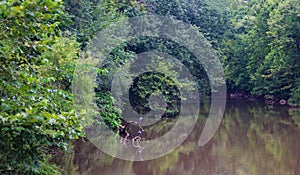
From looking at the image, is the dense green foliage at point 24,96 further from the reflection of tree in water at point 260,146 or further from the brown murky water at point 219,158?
the reflection of tree in water at point 260,146

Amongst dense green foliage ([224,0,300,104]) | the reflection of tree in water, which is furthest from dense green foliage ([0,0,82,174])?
dense green foliage ([224,0,300,104])

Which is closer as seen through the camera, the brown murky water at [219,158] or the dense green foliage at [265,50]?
the brown murky water at [219,158]

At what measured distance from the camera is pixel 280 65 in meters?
26.1

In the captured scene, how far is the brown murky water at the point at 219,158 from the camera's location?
1029 centimetres

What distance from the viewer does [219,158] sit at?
38.0ft

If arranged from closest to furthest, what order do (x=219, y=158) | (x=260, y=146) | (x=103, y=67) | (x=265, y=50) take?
(x=219, y=158) < (x=260, y=146) < (x=103, y=67) < (x=265, y=50)

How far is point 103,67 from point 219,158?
219 inches

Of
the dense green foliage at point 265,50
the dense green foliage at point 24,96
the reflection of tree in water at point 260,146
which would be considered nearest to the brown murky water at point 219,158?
the reflection of tree in water at point 260,146

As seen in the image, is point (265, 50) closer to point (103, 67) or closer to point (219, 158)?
point (103, 67)

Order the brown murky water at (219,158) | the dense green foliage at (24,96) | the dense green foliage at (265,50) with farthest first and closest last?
the dense green foliage at (265,50)
the brown murky water at (219,158)
the dense green foliage at (24,96)

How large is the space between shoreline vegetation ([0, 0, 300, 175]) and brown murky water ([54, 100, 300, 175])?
3.31 ft

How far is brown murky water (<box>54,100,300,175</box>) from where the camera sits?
1029 centimetres

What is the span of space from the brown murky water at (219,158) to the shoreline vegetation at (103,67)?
1.01 metres

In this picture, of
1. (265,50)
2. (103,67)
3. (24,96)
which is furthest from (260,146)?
(265,50)
